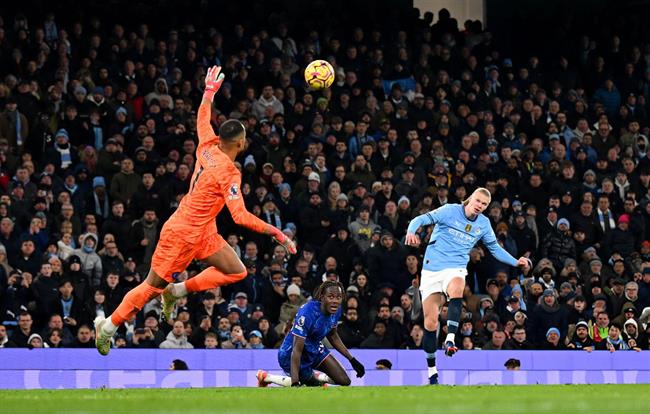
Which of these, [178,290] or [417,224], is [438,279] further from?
[178,290]

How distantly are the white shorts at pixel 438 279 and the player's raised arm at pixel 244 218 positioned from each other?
358 centimetres

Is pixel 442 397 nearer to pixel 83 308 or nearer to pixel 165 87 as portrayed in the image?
pixel 83 308

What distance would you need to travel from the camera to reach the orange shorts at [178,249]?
13633 mm

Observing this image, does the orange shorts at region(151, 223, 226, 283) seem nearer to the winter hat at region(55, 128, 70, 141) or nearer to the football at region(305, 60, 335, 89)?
the football at region(305, 60, 335, 89)

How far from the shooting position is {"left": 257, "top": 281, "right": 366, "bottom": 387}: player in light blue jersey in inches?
605

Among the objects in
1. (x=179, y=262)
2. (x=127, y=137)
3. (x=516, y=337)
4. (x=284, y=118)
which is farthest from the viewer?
(x=284, y=118)

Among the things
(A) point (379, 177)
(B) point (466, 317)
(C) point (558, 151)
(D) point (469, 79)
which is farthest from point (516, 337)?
(D) point (469, 79)

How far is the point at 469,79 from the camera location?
2853 cm

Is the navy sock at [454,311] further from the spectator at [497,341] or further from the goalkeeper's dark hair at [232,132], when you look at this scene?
the spectator at [497,341]

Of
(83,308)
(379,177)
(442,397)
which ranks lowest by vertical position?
(442,397)

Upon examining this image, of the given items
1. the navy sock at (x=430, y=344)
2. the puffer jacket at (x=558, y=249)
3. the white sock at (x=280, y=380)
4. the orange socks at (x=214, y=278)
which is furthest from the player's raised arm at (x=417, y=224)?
Answer: the puffer jacket at (x=558, y=249)

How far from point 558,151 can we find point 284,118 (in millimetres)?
5747

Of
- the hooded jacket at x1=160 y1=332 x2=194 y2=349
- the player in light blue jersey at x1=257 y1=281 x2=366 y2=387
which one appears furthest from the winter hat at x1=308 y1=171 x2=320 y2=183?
the player in light blue jersey at x1=257 y1=281 x2=366 y2=387

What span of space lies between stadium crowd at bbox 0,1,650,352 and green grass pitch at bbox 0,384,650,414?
700 cm
